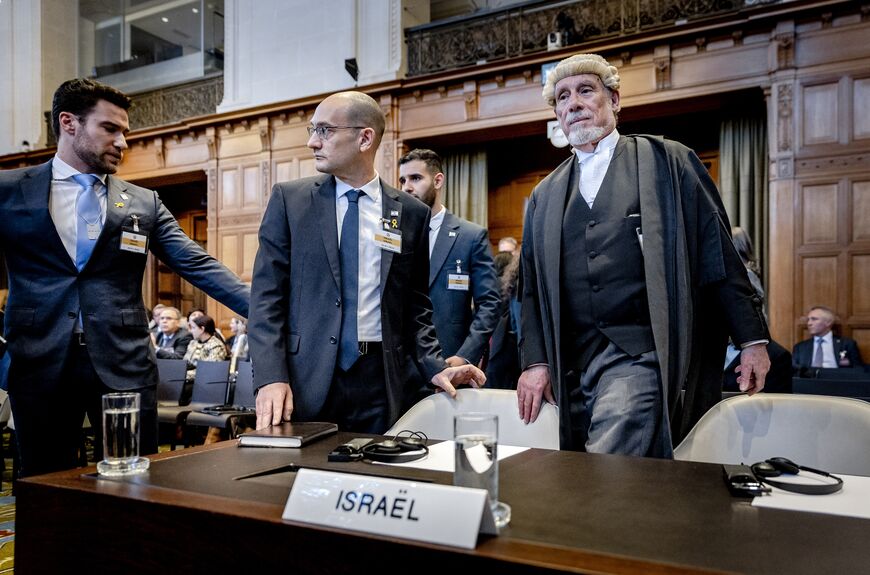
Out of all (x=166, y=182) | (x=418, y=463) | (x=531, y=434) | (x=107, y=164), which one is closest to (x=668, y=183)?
(x=531, y=434)

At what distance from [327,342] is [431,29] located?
7022 millimetres

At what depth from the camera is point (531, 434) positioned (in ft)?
5.95

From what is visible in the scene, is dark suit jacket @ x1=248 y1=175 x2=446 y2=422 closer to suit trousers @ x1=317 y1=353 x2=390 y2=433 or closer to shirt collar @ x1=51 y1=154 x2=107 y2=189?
suit trousers @ x1=317 y1=353 x2=390 y2=433

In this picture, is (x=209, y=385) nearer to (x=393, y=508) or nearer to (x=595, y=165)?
(x=595, y=165)

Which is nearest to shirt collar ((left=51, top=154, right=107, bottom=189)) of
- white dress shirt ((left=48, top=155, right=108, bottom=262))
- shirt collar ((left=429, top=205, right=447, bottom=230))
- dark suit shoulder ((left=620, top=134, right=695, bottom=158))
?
white dress shirt ((left=48, top=155, right=108, bottom=262))

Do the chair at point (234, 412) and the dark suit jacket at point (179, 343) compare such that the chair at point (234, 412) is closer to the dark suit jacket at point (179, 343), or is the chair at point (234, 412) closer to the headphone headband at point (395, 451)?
the dark suit jacket at point (179, 343)

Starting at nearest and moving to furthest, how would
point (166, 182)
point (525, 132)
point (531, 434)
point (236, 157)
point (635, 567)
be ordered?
point (635, 567)
point (531, 434)
point (525, 132)
point (236, 157)
point (166, 182)

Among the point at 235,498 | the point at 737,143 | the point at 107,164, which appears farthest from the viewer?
the point at 737,143

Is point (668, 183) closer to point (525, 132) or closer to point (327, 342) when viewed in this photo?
point (327, 342)

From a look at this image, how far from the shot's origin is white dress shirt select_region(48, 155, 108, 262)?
2.18 m

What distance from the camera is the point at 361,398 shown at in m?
2.07

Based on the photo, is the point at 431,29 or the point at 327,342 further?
the point at 431,29

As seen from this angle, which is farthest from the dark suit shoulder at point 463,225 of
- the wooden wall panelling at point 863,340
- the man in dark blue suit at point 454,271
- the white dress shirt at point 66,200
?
the wooden wall panelling at point 863,340

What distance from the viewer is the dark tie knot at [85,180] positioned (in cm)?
225
